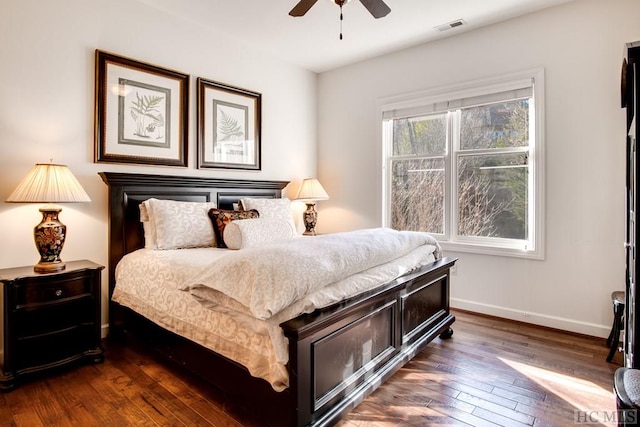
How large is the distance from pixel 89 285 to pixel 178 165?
1360mm

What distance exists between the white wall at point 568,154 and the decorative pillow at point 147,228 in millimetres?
2932

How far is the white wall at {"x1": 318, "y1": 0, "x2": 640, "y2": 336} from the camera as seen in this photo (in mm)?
2881

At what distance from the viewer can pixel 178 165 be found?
3.44 metres

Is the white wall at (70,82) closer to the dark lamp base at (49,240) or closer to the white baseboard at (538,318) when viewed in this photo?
the dark lamp base at (49,240)

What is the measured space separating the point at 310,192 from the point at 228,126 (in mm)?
1216

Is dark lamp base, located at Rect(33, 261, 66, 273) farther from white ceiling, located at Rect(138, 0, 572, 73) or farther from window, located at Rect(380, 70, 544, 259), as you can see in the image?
window, located at Rect(380, 70, 544, 259)

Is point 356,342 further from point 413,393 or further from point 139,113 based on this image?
point 139,113

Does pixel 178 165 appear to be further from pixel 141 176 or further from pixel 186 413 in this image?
pixel 186 413

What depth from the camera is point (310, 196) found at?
4.35m

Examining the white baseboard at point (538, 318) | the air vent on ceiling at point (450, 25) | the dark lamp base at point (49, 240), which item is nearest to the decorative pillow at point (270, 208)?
the dark lamp base at point (49, 240)

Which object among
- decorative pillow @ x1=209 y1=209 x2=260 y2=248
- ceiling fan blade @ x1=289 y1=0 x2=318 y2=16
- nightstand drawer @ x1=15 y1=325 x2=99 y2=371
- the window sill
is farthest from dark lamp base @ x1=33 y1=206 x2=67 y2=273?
the window sill

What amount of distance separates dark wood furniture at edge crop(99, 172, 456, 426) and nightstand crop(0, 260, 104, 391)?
1.02 feet

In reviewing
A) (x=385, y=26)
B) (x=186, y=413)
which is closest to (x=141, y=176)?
(x=186, y=413)

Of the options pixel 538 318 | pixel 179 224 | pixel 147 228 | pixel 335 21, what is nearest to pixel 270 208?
pixel 179 224
